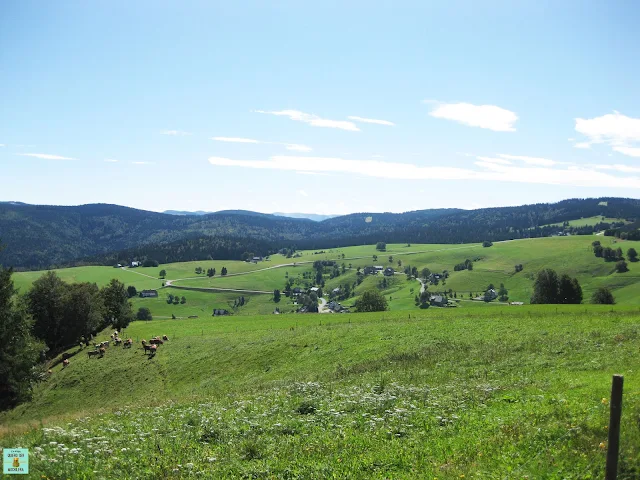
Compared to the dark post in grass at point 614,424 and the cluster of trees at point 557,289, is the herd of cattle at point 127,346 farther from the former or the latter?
the cluster of trees at point 557,289

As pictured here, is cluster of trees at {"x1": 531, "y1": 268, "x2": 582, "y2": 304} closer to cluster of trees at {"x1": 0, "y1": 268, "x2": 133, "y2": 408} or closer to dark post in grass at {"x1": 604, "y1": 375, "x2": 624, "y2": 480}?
cluster of trees at {"x1": 0, "y1": 268, "x2": 133, "y2": 408}

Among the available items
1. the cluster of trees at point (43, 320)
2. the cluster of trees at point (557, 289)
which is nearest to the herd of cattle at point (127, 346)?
the cluster of trees at point (43, 320)

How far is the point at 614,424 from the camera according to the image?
373 inches

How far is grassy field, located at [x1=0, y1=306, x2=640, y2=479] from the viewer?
13.8 metres

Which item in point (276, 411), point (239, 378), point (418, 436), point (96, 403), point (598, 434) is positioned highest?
point (598, 434)

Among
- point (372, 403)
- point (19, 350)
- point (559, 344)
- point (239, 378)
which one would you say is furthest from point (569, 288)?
point (19, 350)

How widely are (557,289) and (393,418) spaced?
11121 cm

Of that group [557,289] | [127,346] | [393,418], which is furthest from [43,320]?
[557,289]

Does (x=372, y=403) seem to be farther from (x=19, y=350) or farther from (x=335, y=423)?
(x=19, y=350)

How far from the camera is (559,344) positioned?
102 ft

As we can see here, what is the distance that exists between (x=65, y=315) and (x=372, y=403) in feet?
232

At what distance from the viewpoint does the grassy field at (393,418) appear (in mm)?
13773

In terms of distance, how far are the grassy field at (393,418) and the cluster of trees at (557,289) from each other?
78.9 metres

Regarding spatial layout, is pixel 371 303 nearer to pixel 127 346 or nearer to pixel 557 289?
pixel 557 289
